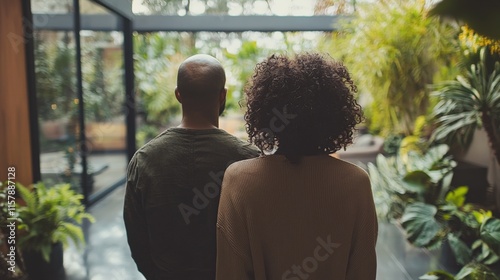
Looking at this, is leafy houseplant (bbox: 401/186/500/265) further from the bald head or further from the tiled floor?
the bald head

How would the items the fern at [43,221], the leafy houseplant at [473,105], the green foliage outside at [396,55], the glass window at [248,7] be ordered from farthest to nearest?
the glass window at [248,7] → the green foliage outside at [396,55] → the leafy houseplant at [473,105] → the fern at [43,221]

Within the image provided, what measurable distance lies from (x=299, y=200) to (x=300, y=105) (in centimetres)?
24

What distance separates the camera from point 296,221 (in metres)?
1.17

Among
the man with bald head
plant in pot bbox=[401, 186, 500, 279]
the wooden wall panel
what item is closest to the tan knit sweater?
the man with bald head

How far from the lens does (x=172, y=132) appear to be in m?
1.49

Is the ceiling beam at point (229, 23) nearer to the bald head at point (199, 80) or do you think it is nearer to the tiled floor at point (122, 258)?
the tiled floor at point (122, 258)

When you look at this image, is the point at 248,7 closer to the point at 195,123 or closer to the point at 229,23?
the point at 229,23

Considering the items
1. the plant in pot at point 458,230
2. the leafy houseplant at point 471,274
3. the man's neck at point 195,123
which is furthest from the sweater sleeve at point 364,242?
the plant in pot at point 458,230

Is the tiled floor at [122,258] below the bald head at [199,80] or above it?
below

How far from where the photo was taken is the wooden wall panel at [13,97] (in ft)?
11.7

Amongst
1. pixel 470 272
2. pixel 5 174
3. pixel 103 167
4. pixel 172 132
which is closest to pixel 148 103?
pixel 103 167

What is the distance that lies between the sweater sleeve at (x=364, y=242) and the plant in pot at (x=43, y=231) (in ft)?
8.81

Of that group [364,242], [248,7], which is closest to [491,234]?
[364,242]

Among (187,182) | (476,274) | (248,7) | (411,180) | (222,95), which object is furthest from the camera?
(248,7)
